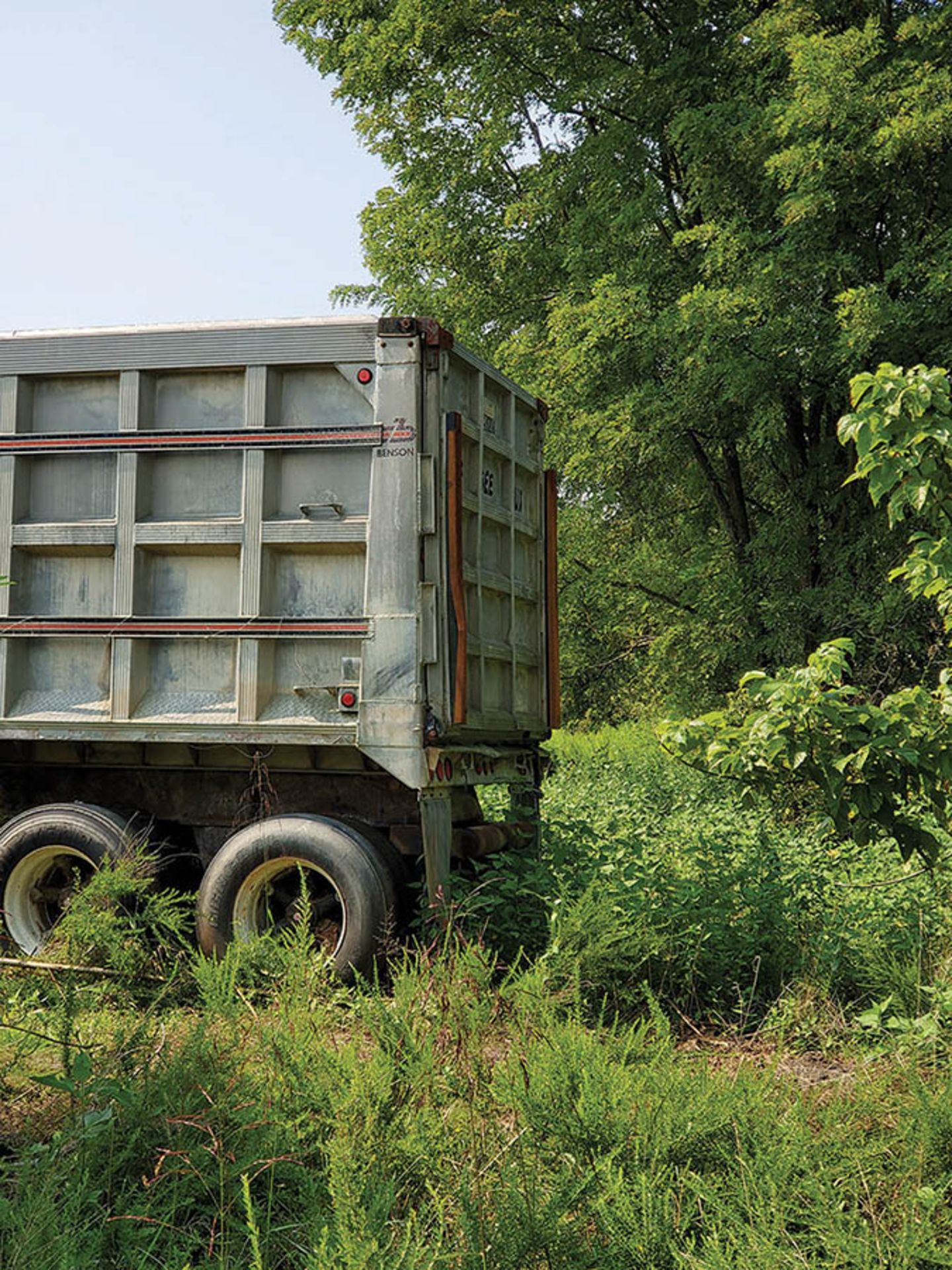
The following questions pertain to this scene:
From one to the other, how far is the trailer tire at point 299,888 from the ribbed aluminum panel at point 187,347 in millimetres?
2480

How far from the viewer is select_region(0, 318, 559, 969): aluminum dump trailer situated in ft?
22.8

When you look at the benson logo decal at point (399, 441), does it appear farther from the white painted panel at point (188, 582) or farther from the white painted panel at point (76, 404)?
the white painted panel at point (76, 404)

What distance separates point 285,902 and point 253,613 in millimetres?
1543

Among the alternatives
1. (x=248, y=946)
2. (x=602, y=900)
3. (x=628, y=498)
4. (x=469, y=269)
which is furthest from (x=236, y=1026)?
(x=469, y=269)

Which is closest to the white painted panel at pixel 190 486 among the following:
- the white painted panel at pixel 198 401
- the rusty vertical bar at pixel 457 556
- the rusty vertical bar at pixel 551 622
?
the white painted panel at pixel 198 401

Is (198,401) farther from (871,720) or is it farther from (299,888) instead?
(871,720)

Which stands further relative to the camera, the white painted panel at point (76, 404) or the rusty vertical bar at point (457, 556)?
the white painted panel at point (76, 404)

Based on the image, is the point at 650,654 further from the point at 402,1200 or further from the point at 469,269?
the point at 402,1200

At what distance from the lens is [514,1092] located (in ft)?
14.0

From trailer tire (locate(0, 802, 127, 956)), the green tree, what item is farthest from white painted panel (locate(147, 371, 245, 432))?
the green tree

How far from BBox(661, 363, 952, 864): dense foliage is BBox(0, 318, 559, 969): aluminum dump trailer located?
217 cm

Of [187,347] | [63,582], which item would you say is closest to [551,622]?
[187,347]

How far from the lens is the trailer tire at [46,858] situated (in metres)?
7.28

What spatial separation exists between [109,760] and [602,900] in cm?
306
